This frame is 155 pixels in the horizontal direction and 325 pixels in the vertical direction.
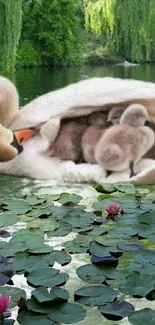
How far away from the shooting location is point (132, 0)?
10695 mm

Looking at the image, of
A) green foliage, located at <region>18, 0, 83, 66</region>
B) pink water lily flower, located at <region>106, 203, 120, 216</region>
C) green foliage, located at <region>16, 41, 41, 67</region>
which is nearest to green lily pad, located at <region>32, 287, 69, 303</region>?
pink water lily flower, located at <region>106, 203, 120, 216</region>

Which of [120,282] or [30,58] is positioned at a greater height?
[120,282]

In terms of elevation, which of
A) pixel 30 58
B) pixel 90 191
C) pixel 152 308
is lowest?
pixel 30 58

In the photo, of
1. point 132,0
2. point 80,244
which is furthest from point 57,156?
point 132,0

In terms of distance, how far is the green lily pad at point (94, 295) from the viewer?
132cm

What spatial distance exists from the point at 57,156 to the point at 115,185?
47 cm

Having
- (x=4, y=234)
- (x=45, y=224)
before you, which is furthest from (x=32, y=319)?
(x=45, y=224)

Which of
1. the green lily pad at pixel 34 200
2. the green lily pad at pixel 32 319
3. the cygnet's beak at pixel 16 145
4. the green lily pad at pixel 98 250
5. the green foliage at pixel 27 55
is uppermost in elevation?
the green lily pad at pixel 32 319

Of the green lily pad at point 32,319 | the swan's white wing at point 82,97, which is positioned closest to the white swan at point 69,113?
the swan's white wing at point 82,97

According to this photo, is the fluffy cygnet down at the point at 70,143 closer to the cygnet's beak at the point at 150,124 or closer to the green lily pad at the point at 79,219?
the cygnet's beak at the point at 150,124

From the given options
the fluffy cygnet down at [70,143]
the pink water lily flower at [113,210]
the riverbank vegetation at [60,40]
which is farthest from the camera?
the riverbank vegetation at [60,40]

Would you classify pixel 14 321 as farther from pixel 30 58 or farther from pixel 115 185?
pixel 30 58

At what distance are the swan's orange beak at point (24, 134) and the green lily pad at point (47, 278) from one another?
151 centimetres

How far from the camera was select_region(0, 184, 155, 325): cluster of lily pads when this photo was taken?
129 centimetres
